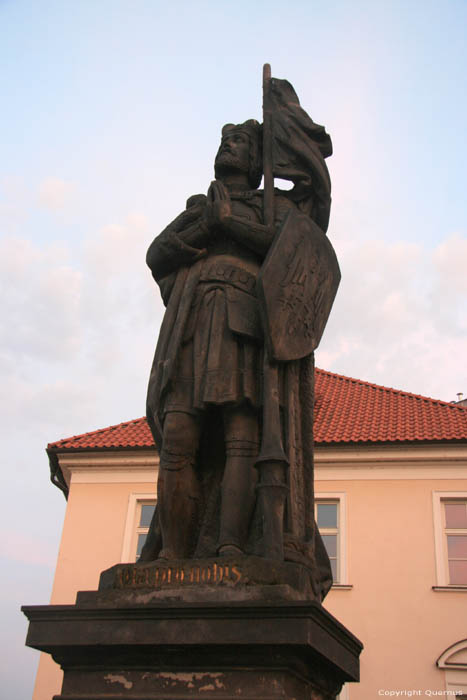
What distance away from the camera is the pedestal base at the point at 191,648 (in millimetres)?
3217

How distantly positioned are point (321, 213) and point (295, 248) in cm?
73

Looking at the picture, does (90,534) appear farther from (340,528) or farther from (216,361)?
(216,361)

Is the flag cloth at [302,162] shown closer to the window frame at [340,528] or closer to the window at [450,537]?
the window frame at [340,528]

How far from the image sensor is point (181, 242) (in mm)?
4797

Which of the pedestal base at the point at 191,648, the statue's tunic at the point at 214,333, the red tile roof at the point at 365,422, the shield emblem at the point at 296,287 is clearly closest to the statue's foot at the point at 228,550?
the pedestal base at the point at 191,648

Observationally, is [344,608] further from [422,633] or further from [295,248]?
[295,248]

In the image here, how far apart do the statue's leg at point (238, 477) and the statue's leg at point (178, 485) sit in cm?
20

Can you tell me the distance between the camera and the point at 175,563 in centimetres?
374

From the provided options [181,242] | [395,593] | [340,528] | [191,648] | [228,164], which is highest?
[340,528]

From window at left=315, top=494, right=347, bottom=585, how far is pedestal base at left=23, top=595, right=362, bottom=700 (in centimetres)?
1254

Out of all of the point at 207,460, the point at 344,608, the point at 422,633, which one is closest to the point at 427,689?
the point at 422,633

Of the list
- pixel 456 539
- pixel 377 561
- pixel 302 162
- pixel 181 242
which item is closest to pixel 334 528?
pixel 377 561

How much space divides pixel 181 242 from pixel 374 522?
12.4m

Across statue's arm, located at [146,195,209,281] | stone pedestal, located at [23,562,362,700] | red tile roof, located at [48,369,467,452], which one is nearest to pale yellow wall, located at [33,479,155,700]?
red tile roof, located at [48,369,467,452]
